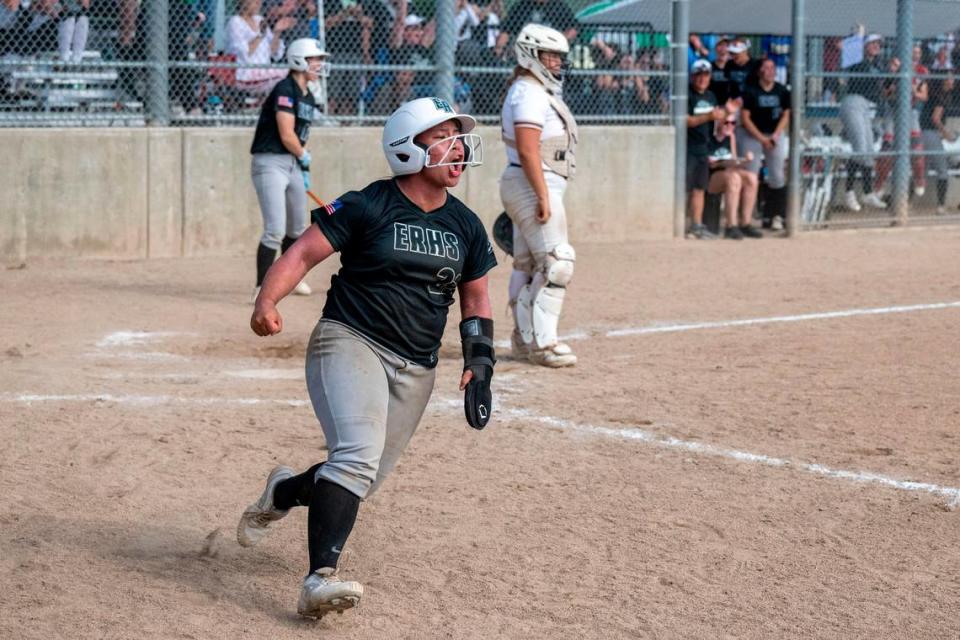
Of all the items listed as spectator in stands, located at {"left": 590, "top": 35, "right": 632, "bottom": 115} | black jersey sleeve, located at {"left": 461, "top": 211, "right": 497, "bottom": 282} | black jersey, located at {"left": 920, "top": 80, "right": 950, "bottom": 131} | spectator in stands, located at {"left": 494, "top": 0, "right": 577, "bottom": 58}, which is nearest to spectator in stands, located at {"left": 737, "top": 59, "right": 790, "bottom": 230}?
spectator in stands, located at {"left": 590, "top": 35, "right": 632, "bottom": 115}

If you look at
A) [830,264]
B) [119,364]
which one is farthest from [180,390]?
[830,264]

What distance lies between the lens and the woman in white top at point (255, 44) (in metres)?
13.0

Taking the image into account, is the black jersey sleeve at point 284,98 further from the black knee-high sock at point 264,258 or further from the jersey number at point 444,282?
the jersey number at point 444,282

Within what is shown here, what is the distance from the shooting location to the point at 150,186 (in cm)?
1281

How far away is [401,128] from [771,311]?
6642 millimetres

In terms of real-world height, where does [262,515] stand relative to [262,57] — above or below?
below

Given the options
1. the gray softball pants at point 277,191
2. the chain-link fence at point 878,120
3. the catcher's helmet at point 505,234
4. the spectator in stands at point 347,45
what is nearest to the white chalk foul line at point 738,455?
the catcher's helmet at point 505,234

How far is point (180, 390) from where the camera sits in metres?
7.79

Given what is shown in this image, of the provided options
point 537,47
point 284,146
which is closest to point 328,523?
point 537,47

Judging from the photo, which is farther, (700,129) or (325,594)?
(700,129)

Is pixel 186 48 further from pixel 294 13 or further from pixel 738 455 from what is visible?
pixel 738 455

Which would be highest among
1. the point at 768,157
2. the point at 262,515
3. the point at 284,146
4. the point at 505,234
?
the point at 768,157

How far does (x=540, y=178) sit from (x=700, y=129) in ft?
24.8

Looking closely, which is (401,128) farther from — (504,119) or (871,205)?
(871,205)
